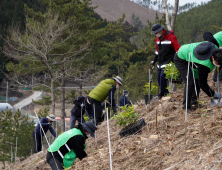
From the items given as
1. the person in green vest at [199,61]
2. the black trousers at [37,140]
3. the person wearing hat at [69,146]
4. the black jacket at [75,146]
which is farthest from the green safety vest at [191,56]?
the black trousers at [37,140]

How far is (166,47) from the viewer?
554cm

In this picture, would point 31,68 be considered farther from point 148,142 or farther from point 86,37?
point 148,142

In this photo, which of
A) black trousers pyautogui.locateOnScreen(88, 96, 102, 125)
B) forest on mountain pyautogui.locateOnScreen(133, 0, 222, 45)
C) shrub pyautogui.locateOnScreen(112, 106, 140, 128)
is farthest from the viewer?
forest on mountain pyautogui.locateOnScreen(133, 0, 222, 45)

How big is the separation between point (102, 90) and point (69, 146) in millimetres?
2711

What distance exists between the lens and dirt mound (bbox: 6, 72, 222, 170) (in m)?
2.72

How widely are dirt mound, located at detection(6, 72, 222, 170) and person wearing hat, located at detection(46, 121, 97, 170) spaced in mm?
172

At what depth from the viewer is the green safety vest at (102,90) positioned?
6.21 m

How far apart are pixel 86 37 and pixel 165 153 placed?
14433 millimetres

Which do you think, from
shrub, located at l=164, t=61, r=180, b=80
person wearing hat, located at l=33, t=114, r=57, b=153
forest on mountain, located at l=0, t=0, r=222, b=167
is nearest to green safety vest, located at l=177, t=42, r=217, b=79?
shrub, located at l=164, t=61, r=180, b=80

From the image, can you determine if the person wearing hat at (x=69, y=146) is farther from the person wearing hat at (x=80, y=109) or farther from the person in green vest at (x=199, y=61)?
the person wearing hat at (x=80, y=109)

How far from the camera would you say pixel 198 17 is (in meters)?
84.1

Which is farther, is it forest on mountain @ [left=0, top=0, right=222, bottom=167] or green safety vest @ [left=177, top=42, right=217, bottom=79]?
forest on mountain @ [left=0, top=0, right=222, bottom=167]

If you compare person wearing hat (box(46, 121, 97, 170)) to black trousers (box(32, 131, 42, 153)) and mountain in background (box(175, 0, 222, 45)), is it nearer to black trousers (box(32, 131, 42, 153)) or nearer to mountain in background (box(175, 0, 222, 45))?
black trousers (box(32, 131, 42, 153))

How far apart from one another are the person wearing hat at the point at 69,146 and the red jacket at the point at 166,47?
2.73 metres
